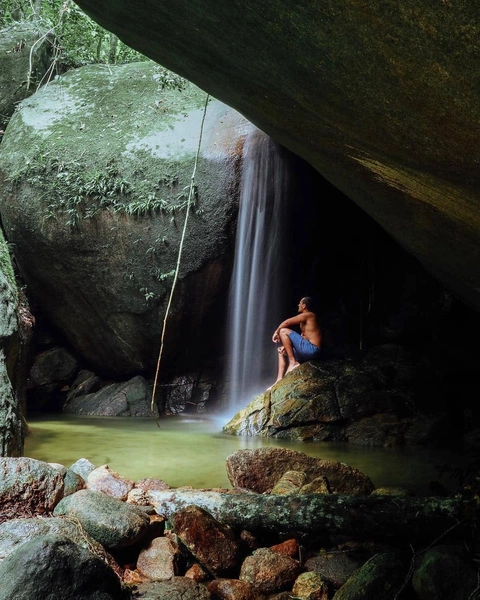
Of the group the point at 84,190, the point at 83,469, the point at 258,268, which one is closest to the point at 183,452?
the point at 83,469

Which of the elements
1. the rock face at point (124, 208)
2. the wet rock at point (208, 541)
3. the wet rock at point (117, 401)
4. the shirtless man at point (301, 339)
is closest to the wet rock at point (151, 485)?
the wet rock at point (208, 541)

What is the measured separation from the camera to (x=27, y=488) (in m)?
3.60

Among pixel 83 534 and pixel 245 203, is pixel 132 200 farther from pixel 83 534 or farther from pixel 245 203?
pixel 83 534

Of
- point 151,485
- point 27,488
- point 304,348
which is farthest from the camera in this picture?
point 304,348

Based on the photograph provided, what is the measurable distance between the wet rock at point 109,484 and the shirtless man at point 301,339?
17.7 ft

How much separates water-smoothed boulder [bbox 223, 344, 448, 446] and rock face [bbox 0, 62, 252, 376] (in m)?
2.59

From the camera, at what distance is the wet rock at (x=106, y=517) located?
330cm

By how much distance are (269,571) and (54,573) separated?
1.33m

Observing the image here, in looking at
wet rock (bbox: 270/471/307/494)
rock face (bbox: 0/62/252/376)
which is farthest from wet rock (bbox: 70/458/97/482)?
rock face (bbox: 0/62/252/376)

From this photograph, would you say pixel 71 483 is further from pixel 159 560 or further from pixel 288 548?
pixel 288 548

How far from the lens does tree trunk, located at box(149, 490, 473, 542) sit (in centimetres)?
327

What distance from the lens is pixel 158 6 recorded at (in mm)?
2857

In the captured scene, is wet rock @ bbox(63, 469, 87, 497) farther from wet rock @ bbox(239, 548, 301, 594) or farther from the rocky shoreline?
wet rock @ bbox(239, 548, 301, 594)

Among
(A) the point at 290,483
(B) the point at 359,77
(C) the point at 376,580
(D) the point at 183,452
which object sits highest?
(B) the point at 359,77
